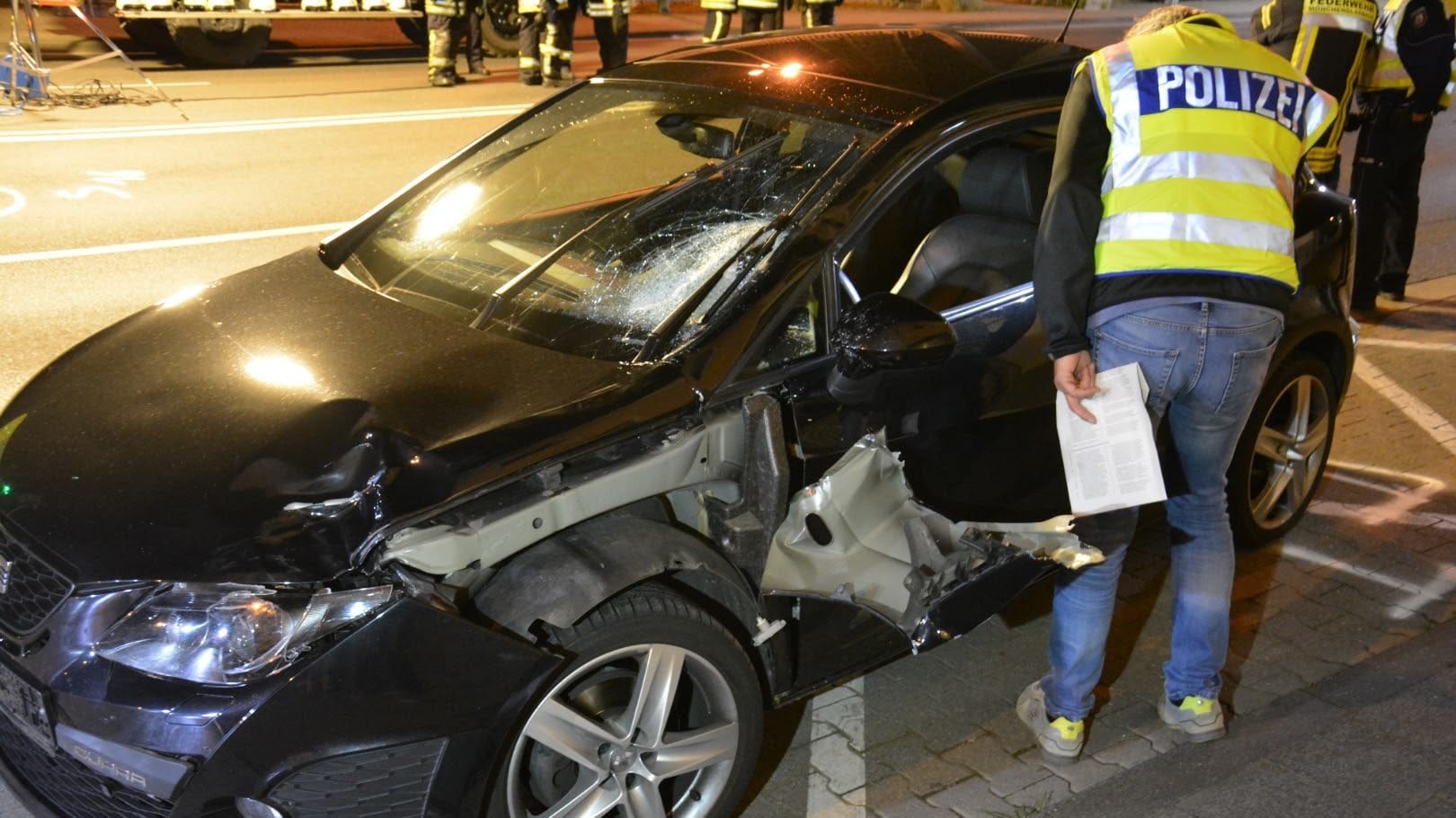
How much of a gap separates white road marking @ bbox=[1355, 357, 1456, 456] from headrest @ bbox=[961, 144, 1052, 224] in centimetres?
295

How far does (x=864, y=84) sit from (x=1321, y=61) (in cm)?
434

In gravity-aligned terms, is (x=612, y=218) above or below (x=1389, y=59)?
below

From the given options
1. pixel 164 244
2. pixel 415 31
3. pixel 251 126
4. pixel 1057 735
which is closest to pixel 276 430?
pixel 1057 735

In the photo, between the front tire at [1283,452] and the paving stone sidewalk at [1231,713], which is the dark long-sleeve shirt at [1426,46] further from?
the front tire at [1283,452]

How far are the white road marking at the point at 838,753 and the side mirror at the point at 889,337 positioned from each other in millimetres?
1017

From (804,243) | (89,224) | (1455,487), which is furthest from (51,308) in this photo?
(1455,487)

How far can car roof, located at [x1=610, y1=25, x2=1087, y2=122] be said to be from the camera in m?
3.60

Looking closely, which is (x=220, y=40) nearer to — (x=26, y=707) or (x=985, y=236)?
(x=985, y=236)

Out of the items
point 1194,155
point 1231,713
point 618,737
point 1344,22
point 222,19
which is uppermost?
point 1344,22

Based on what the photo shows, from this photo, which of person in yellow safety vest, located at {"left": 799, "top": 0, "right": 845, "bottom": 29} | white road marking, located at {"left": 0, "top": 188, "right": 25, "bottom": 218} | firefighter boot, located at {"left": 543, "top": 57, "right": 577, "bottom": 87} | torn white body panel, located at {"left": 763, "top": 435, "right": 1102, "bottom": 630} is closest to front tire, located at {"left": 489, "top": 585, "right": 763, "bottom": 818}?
torn white body panel, located at {"left": 763, "top": 435, "right": 1102, "bottom": 630}

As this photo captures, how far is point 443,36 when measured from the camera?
12.9 meters

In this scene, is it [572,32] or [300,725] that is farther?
[572,32]

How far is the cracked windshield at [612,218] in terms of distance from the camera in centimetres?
324

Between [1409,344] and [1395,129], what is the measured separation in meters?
1.20
